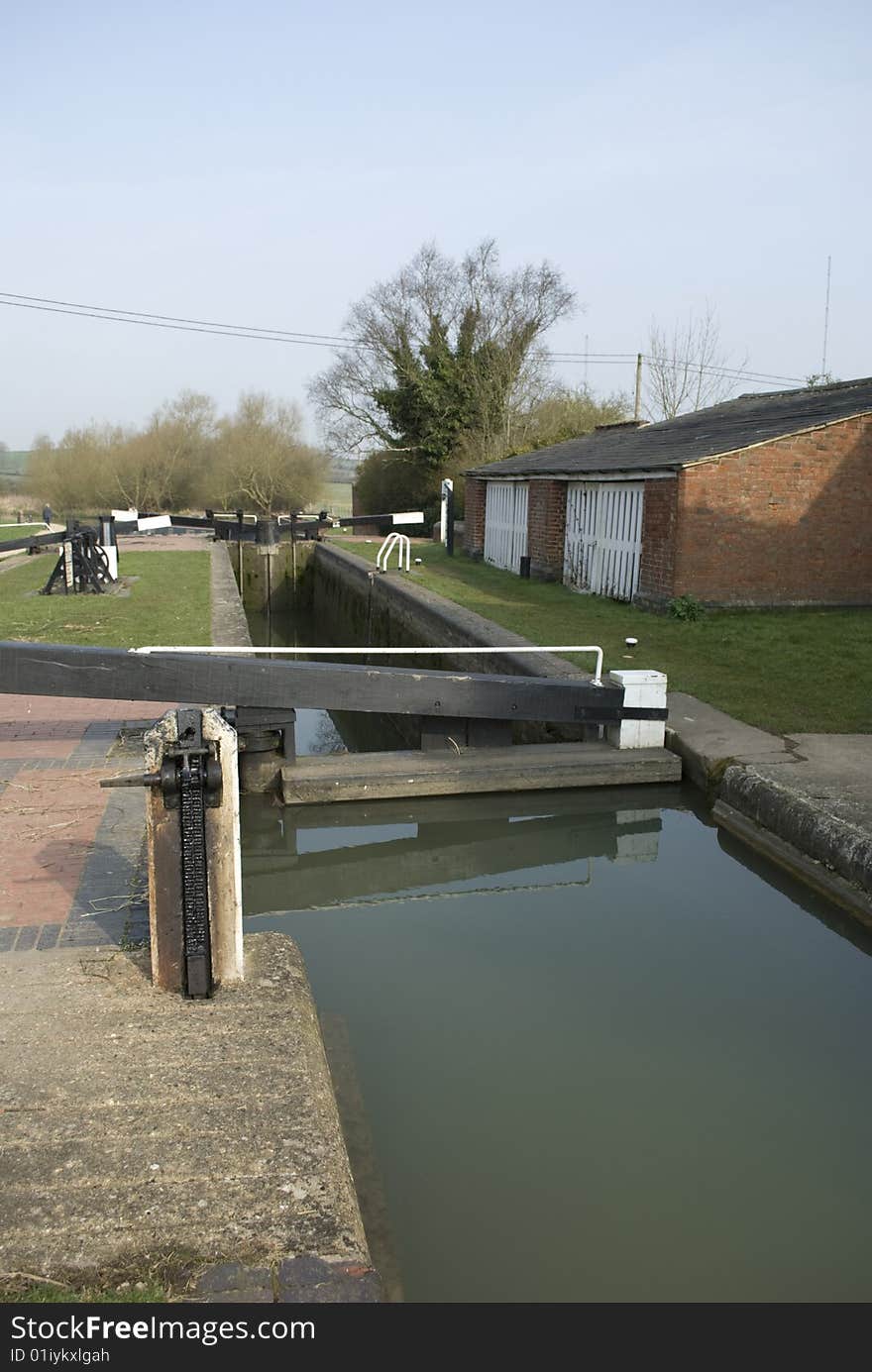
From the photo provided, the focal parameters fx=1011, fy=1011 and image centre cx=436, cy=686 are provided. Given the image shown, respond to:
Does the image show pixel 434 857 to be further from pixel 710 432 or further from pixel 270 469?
pixel 270 469

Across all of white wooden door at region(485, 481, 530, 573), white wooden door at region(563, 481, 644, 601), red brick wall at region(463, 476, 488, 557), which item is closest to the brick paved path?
white wooden door at region(563, 481, 644, 601)

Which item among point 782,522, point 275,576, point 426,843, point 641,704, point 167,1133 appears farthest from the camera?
point 275,576

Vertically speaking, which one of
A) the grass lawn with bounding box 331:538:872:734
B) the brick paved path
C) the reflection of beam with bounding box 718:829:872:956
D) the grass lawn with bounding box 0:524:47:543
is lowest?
the reflection of beam with bounding box 718:829:872:956

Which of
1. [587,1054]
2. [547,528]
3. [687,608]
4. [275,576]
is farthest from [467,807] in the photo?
[275,576]

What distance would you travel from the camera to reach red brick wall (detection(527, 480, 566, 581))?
17.2 m

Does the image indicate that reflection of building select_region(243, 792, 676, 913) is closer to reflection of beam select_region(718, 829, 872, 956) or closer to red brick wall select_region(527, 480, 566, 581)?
reflection of beam select_region(718, 829, 872, 956)

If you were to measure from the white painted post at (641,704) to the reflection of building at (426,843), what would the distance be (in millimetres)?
438

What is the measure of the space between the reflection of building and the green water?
0.02 meters

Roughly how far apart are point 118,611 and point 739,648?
7.63 metres

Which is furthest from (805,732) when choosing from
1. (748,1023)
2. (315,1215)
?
(315,1215)

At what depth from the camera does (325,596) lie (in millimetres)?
23688

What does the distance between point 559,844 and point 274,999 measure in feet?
10.8

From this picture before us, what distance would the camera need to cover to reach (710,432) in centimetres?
1480
